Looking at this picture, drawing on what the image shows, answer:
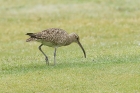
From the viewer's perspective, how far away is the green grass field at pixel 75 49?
55.1ft

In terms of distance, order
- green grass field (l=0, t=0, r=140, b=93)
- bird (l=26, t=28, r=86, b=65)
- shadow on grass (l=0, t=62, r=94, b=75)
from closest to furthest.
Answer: green grass field (l=0, t=0, r=140, b=93)
shadow on grass (l=0, t=62, r=94, b=75)
bird (l=26, t=28, r=86, b=65)

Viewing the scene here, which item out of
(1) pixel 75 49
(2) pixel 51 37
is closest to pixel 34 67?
(2) pixel 51 37

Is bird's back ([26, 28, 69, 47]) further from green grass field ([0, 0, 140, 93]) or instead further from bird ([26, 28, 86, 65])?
green grass field ([0, 0, 140, 93])

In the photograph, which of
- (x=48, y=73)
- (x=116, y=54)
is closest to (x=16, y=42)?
(x=116, y=54)

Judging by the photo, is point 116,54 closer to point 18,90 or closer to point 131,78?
point 131,78

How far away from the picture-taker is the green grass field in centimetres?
1680

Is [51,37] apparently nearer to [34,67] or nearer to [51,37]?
[51,37]

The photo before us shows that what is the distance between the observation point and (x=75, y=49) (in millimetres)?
26719

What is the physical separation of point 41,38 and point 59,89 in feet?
12.3

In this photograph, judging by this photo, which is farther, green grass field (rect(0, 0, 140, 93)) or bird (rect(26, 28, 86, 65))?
bird (rect(26, 28, 86, 65))

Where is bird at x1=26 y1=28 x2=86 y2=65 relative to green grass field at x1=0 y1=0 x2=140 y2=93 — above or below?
above

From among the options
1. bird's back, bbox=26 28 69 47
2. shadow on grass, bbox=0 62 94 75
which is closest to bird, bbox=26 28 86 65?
bird's back, bbox=26 28 69 47

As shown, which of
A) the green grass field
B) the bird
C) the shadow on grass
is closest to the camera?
the green grass field

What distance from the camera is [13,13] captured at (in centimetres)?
3975
